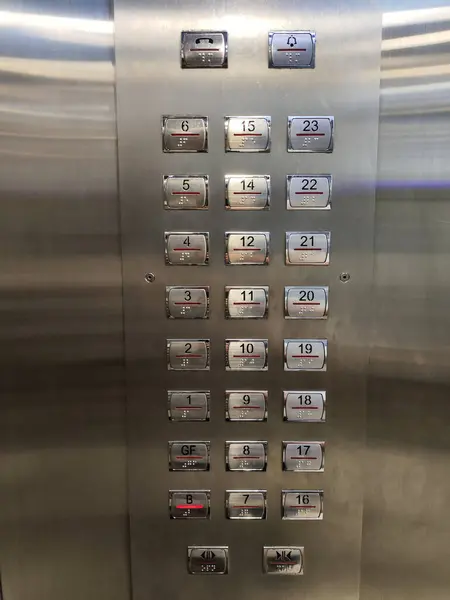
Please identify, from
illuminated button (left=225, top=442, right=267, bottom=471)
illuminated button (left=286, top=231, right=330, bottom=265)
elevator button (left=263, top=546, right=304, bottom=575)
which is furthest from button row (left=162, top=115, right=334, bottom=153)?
elevator button (left=263, top=546, right=304, bottom=575)

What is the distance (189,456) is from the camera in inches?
30.7

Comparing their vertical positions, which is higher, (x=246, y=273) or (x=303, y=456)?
(x=246, y=273)

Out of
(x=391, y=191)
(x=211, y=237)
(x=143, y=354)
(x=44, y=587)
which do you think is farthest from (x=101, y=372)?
(x=391, y=191)

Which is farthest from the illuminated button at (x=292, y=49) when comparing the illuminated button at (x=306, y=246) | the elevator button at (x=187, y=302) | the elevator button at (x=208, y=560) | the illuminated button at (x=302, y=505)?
the elevator button at (x=208, y=560)

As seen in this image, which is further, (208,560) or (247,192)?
(208,560)

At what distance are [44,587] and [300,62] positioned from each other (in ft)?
2.99

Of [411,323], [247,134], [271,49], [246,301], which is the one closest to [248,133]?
[247,134]

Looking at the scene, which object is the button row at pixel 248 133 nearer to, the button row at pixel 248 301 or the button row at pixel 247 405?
the button row at pixel 248 301

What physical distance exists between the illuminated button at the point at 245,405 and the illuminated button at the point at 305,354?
7 centimetres

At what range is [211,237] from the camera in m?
0.72

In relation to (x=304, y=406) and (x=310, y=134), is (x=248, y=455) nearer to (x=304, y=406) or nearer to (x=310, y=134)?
(x=304, y=406)

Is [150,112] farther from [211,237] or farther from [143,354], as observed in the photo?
[143,354]

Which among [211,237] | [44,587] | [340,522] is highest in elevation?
[211,237]

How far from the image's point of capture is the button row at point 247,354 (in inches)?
29.3
